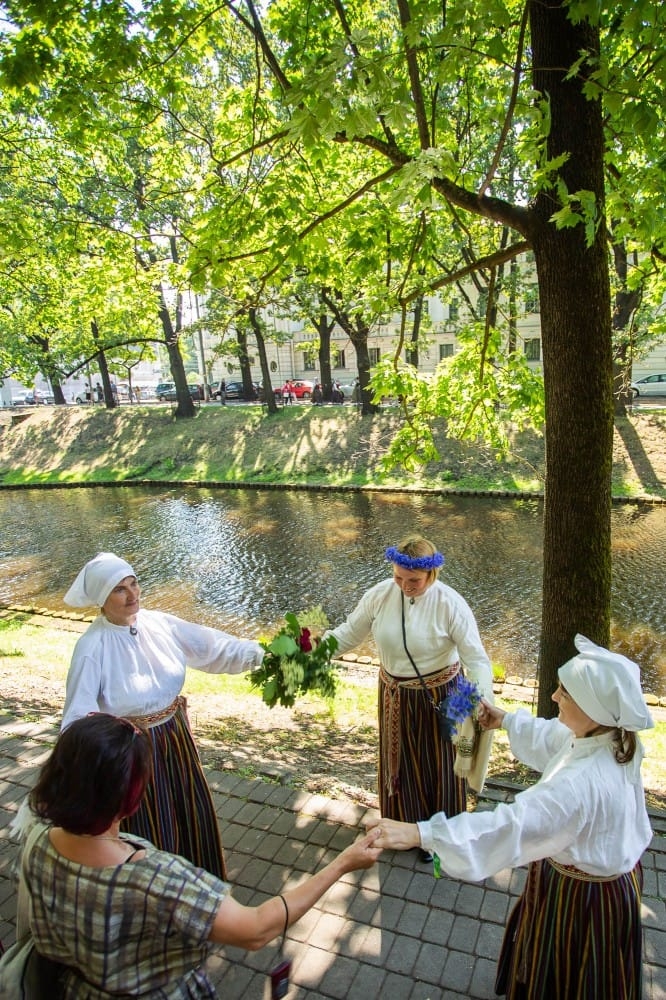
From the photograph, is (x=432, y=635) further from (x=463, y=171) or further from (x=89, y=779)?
(x=463, y=171)

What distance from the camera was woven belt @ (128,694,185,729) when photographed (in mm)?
3287

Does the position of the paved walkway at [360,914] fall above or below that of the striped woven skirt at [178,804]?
below

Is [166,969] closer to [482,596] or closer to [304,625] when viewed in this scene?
[304,625]

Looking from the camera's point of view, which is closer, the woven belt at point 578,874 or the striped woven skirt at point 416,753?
the woven belt at point 578,874

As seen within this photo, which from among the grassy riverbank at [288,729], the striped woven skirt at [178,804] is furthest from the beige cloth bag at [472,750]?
the striped woven skirt at [178,804]

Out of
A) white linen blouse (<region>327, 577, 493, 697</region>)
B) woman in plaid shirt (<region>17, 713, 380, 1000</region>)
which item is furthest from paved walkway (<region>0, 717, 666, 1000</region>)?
woman in plaid shirt (<region>17, 713, 380, 1000</region>)

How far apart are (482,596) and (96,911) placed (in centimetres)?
1011

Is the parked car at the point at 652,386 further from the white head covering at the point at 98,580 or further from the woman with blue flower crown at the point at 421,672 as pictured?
the white head covering at the point at 98,580

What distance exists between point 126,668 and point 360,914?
5.96 feet

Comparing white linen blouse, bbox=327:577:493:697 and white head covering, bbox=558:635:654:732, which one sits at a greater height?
white head covering, bbox=558:635:654:732

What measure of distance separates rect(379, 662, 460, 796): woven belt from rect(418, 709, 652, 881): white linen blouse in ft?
4.72

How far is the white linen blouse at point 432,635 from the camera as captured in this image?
12.1 feet

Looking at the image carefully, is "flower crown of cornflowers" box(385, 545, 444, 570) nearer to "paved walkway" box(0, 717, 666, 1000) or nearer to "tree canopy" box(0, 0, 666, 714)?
"tree canopy" box(0, 0, 666, 714)

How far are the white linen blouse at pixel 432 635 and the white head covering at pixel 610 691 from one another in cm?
138
